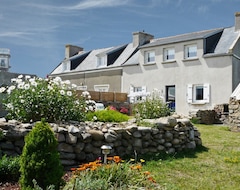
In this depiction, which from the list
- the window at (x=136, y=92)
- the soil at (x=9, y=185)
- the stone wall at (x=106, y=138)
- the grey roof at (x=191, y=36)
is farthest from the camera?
the window at (x=136, y=92)

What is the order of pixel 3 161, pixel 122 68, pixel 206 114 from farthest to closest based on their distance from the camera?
1. pixel 122 68
2. pixel 206 114
3. pixel 3 161

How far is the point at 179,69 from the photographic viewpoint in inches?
882

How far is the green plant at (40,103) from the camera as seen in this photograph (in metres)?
7.16

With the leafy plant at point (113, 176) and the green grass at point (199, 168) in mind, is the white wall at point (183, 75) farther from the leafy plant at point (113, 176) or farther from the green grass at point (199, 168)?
the leafy plant at point (113, 176)

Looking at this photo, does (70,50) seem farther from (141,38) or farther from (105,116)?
(105,116)

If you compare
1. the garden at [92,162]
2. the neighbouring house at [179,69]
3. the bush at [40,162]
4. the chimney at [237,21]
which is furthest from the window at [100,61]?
the bush at [40,162]

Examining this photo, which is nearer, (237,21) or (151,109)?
(151,109)

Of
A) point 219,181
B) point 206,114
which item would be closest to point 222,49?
point 206,114

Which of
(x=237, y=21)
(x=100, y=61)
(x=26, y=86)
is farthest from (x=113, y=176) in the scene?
(x=100, y=61)

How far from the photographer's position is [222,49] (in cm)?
2097

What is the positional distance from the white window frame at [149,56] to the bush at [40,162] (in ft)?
66.2

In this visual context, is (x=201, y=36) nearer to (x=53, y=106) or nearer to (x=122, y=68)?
(x=122, y=68)

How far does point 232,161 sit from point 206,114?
10.9 meters

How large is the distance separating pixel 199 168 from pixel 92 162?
2.59 metres
